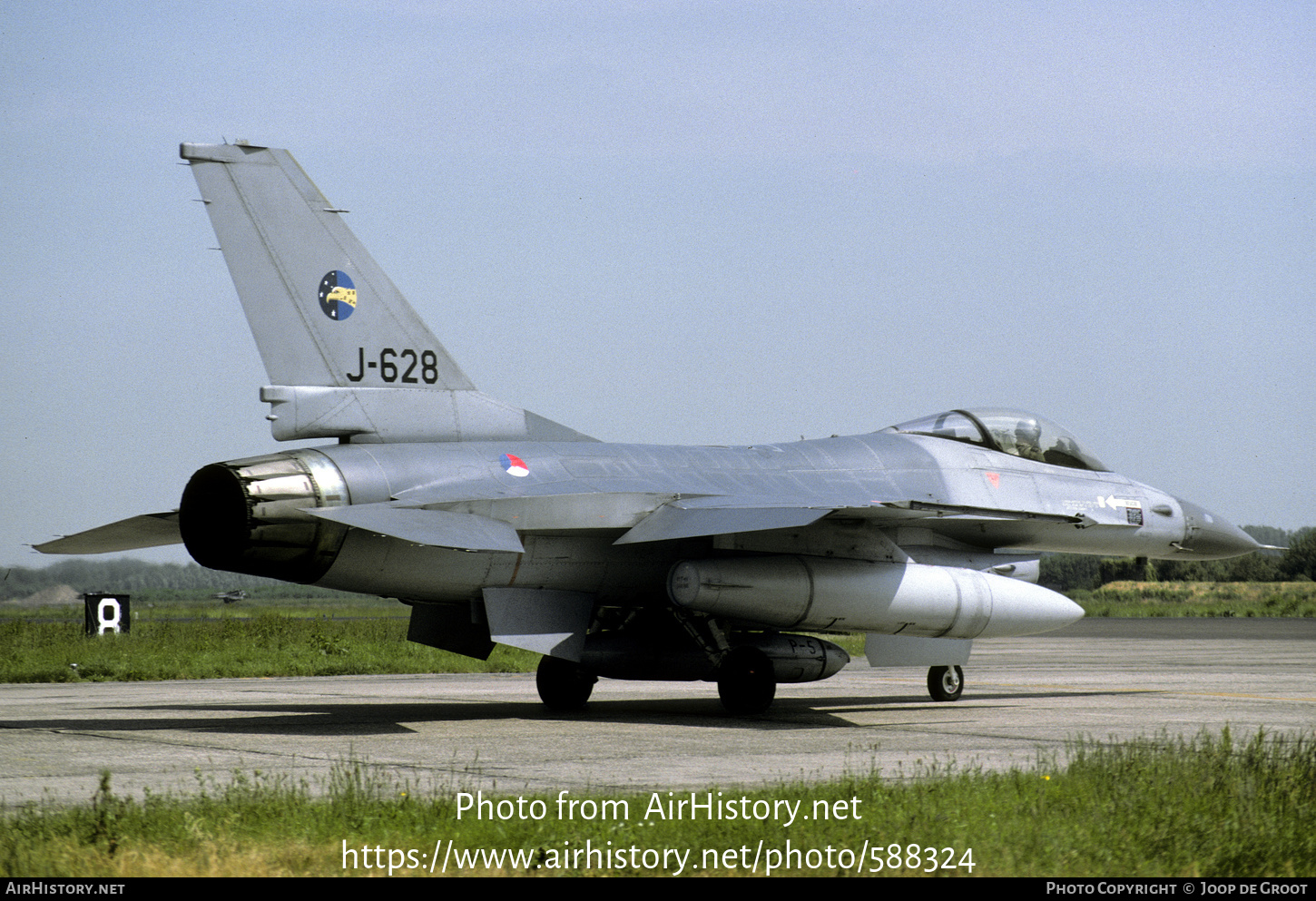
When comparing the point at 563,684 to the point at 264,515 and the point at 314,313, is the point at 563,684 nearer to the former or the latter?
the point at 264,515

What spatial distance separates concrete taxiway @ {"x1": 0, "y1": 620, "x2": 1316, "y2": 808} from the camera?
8758 mm

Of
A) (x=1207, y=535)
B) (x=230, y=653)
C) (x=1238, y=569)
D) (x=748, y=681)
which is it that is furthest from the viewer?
(x=1238, y=569)

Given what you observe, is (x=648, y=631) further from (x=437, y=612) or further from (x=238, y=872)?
(x=238, y=872)

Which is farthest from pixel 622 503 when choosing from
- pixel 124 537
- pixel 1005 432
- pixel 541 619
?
pixel 1005 432

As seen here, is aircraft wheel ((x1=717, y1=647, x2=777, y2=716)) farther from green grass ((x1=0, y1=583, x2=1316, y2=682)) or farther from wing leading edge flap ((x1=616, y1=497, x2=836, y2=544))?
green grass ((x1=0, y1=583, x2=1316, y2=682))

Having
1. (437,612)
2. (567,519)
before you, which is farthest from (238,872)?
(437,612)

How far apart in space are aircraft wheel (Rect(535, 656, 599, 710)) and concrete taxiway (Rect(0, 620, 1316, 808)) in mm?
285

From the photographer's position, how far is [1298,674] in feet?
64.3

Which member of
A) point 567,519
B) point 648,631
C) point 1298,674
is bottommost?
point 1298,674

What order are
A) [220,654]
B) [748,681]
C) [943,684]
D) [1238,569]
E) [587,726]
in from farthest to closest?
[1238,569] < [220,654] < [943,684] < [748,681] < [587,726]

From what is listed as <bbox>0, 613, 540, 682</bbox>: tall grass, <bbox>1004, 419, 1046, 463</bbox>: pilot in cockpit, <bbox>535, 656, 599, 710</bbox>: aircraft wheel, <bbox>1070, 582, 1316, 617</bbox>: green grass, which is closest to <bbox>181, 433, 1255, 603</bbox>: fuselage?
<bbox>1004, 419, 1046, 463</bbox>: pilot in cockpit

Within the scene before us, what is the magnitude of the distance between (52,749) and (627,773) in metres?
4.56

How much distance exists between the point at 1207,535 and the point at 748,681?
728cm

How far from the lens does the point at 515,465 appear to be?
40.0 ft
